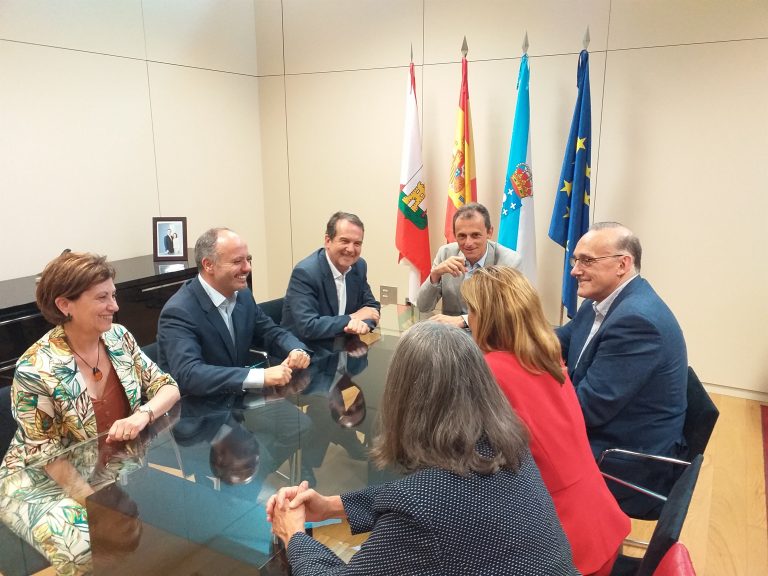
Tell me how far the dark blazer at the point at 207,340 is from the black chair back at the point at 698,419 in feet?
5.29

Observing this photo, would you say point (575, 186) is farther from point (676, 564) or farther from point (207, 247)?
point (676, 564)

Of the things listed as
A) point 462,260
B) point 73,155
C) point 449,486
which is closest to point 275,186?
point 73,155

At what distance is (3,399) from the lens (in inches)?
74.9

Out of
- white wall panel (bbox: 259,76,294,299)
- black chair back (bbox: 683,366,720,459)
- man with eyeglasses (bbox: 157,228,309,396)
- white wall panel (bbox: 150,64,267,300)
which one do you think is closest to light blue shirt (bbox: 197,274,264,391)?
man with eyeglasses (bbox: 157,228,309,396)

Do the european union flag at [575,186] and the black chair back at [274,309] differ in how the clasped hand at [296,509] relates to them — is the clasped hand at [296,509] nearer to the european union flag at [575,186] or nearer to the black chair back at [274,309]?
the black chair back at [274,309]

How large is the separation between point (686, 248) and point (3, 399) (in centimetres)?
405

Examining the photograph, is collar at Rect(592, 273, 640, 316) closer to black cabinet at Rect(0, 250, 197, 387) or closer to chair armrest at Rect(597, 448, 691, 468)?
chair armrest at Rect(597, 448, 691, 468)

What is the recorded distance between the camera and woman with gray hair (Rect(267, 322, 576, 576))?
3.39 feet


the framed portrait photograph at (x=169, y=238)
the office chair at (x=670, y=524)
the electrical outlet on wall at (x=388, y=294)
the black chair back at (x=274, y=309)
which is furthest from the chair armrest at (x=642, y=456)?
the framed portrait photograph at (x=169, y=238)

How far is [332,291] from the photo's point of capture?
10.4ft

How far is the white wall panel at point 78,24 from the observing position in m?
3.54

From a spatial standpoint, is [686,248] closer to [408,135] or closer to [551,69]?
[551,69]

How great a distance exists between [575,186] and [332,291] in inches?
78.0

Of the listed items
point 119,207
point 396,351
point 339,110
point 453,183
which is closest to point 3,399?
point 396,351
